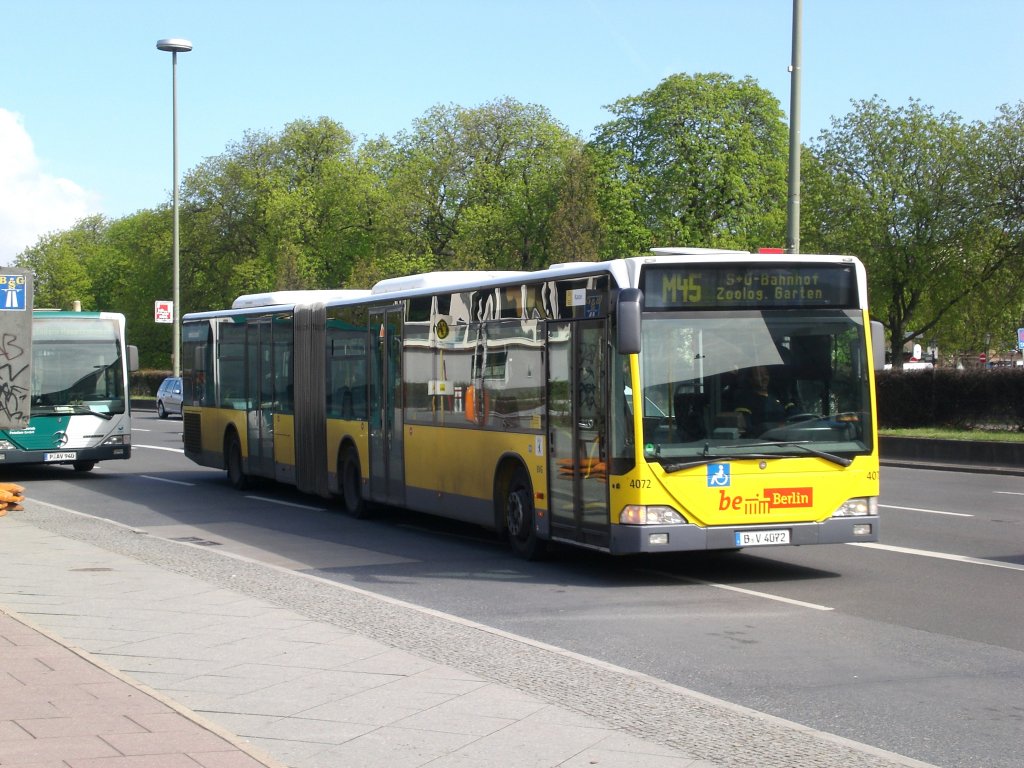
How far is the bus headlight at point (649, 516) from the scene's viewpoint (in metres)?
11.6

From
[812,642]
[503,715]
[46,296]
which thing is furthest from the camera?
[46,296]

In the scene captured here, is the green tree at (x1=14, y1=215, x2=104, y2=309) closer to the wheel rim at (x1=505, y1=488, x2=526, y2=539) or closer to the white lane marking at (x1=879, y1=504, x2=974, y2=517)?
the white lane marking at (x1=879, y1=504, x2=974, y2=517)

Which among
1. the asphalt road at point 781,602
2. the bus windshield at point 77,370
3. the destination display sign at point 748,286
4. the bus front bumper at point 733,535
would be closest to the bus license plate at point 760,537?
the bus front bumper at point 733,535

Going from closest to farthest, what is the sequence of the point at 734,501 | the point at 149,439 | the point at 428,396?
the point at 734,501 < the point at 428,396 < the point at 149,439

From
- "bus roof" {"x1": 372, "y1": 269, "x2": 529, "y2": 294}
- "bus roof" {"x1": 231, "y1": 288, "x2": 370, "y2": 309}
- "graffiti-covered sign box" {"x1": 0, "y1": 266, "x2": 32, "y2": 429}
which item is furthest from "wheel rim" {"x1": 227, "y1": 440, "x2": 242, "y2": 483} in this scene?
"graffiti-covered sign box" {"x1": 0, "y1": 266, "x2": 32, "y2": 429}

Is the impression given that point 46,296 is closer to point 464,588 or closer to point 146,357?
point 146,357

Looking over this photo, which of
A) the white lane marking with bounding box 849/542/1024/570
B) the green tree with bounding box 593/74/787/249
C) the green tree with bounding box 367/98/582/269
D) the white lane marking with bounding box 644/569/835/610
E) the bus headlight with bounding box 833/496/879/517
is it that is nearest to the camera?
the white lane marking with bounding box 644/569/835/610

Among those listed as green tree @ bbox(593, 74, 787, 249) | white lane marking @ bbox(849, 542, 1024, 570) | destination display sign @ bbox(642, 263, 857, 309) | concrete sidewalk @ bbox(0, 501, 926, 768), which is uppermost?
green tree @ bbox(593, 74, 787, 249)

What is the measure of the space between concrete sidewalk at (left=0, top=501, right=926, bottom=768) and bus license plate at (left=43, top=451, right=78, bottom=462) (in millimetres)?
14308

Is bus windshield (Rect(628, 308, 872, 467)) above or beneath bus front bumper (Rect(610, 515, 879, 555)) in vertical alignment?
above

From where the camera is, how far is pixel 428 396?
53.1 feet

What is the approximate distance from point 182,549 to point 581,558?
4176 mm

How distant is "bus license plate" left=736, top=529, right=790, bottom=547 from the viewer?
38.9 feet

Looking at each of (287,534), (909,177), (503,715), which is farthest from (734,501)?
(909,177)
